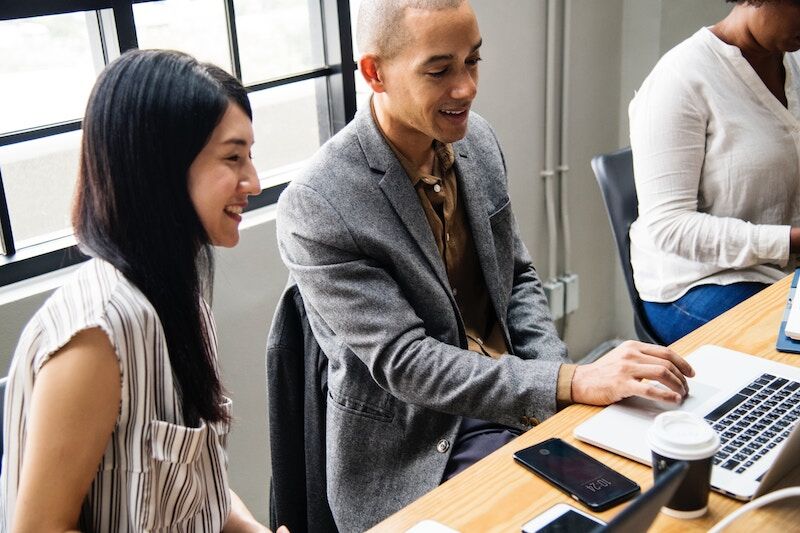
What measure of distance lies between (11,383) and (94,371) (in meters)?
0.14

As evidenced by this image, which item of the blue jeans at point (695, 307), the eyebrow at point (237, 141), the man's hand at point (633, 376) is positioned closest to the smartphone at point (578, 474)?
the man's hand at point (633, 376)

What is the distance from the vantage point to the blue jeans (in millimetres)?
1915

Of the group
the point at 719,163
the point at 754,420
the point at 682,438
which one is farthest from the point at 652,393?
the point at 719,163

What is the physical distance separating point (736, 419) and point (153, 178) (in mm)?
822

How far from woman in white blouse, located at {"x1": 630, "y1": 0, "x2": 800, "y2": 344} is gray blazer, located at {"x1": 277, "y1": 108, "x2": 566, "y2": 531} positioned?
24.8 inches

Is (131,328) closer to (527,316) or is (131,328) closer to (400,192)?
(400,192)

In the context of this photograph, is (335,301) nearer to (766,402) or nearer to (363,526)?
(363,526)

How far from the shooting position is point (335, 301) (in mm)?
1445

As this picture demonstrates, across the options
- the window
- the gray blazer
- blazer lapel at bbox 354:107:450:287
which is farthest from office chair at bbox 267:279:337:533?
the window

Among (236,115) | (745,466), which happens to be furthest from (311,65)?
(745,466)

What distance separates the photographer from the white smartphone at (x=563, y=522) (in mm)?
1025

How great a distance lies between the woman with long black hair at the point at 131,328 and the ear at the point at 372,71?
16.8 inches

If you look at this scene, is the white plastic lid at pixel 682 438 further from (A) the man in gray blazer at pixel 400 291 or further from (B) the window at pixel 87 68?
(B) the window at pixel 87 68

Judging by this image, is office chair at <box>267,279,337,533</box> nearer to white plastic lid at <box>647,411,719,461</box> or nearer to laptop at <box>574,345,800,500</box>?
laptop at <box>574,345,800,500</box>
